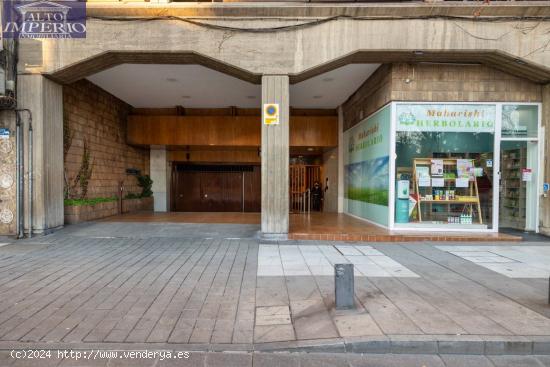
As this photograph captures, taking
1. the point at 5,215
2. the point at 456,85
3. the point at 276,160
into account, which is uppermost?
the point at 456,85

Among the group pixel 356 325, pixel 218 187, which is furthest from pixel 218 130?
pixel 356 325

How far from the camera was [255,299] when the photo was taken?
4.15 m

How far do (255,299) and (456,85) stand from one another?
7.67 meters

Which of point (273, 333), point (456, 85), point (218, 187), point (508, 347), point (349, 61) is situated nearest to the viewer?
point (508, 347)

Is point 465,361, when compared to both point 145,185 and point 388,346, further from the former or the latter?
point 145,185

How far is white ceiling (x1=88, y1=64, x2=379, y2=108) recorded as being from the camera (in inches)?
367

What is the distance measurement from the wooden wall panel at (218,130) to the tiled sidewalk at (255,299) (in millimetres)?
7479

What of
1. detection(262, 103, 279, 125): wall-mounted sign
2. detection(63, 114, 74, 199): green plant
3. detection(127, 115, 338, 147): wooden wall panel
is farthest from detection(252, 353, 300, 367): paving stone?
detection(127, 115, 338, 147): wooden wall panel

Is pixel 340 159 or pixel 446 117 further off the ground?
pixel 446 117

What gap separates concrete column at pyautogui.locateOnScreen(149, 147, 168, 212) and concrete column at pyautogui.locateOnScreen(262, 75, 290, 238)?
8.97 meters

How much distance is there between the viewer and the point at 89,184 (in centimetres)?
1070

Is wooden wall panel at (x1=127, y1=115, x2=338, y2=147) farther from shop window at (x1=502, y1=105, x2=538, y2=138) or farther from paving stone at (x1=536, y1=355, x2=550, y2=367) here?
paving stone at (x1=536, y1=355, x2=550, y2=367)

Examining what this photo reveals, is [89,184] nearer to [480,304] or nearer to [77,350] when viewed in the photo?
[77,350]

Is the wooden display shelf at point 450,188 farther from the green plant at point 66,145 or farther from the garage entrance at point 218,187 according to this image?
the green plant at point 66,145
